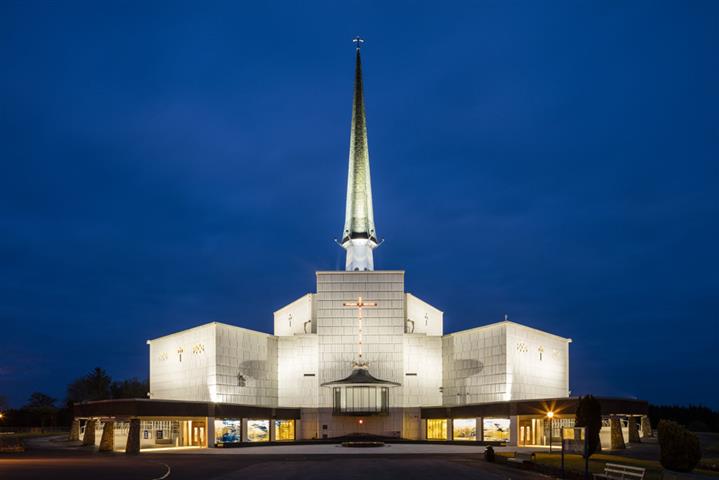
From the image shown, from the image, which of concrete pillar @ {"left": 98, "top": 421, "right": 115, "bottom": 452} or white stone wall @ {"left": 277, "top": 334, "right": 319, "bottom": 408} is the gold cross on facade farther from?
concrete pillar @ {"left": 98, "top": 421, "right": 115, "bottom": 452}

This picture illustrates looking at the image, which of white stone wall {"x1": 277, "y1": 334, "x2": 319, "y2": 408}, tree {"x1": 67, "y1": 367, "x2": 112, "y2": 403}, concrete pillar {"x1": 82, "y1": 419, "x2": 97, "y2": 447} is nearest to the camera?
concrete pillar {"x1": 82, "y1": 419, "x2": 97, "y2": 447}

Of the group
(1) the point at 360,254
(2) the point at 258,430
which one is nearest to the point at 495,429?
(2) the point at 258,430

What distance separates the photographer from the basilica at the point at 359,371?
7775 cm

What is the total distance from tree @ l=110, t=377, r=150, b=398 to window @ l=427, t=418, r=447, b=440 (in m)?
76.5

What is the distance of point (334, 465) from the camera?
39562 millimetres

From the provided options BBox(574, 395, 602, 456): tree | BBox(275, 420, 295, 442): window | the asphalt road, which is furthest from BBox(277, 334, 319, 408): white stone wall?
BBox(574, 395, 602, 456): tree

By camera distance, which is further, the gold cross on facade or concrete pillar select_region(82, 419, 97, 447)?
the gold cross on facade

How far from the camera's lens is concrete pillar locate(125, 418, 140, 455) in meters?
57.0

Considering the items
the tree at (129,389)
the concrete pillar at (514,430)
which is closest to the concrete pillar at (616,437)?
the concrete pillar at (514,430)

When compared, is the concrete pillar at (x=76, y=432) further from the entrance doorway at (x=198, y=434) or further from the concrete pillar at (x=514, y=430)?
the concrete pillar at (x=514, y=430)

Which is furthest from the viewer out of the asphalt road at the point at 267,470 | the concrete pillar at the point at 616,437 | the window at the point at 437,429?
the window at the point at 437,429

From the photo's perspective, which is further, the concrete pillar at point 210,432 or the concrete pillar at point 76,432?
the concrete pillar at point 76,432

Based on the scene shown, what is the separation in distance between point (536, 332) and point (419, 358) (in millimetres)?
14264

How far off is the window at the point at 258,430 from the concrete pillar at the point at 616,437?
1439 inches
